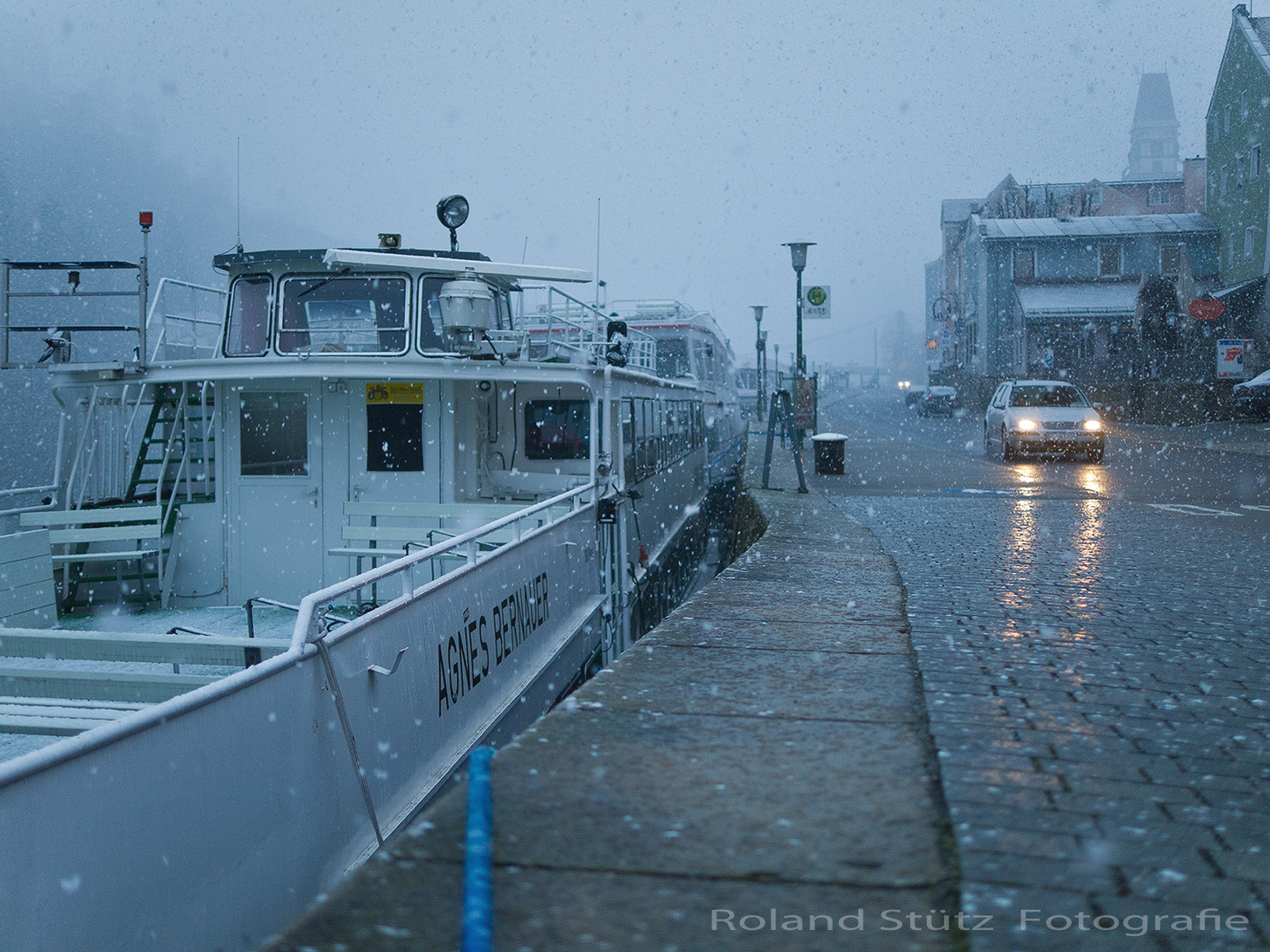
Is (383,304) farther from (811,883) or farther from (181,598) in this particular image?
(811,883)

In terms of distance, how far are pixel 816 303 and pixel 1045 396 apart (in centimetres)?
636

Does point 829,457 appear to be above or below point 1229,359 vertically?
below

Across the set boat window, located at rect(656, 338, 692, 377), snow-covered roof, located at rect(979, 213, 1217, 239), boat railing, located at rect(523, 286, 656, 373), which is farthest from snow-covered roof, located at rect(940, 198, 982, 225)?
boat railing, located at rect(523, 286, 656, 373)

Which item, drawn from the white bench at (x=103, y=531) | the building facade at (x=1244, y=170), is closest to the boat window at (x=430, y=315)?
the white bench at (x=103, y=531)

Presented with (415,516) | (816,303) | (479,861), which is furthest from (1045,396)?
(479,861)

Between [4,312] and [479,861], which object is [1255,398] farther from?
[479,861]

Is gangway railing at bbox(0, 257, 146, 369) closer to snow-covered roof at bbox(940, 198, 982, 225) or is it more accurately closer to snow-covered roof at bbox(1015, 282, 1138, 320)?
snow-covered roof at bbox(1015, 282, 1138, 320)

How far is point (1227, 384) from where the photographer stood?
33438mm

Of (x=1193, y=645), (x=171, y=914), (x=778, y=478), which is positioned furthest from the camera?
(x=778, y=478)

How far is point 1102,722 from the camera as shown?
4.34m

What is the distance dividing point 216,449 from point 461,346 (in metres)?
2.44

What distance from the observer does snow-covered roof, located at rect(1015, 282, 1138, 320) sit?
5434 centimetres

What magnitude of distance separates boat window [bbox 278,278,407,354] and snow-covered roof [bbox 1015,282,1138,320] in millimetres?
51553

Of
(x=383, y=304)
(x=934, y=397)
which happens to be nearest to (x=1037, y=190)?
(x=934, y=397)
